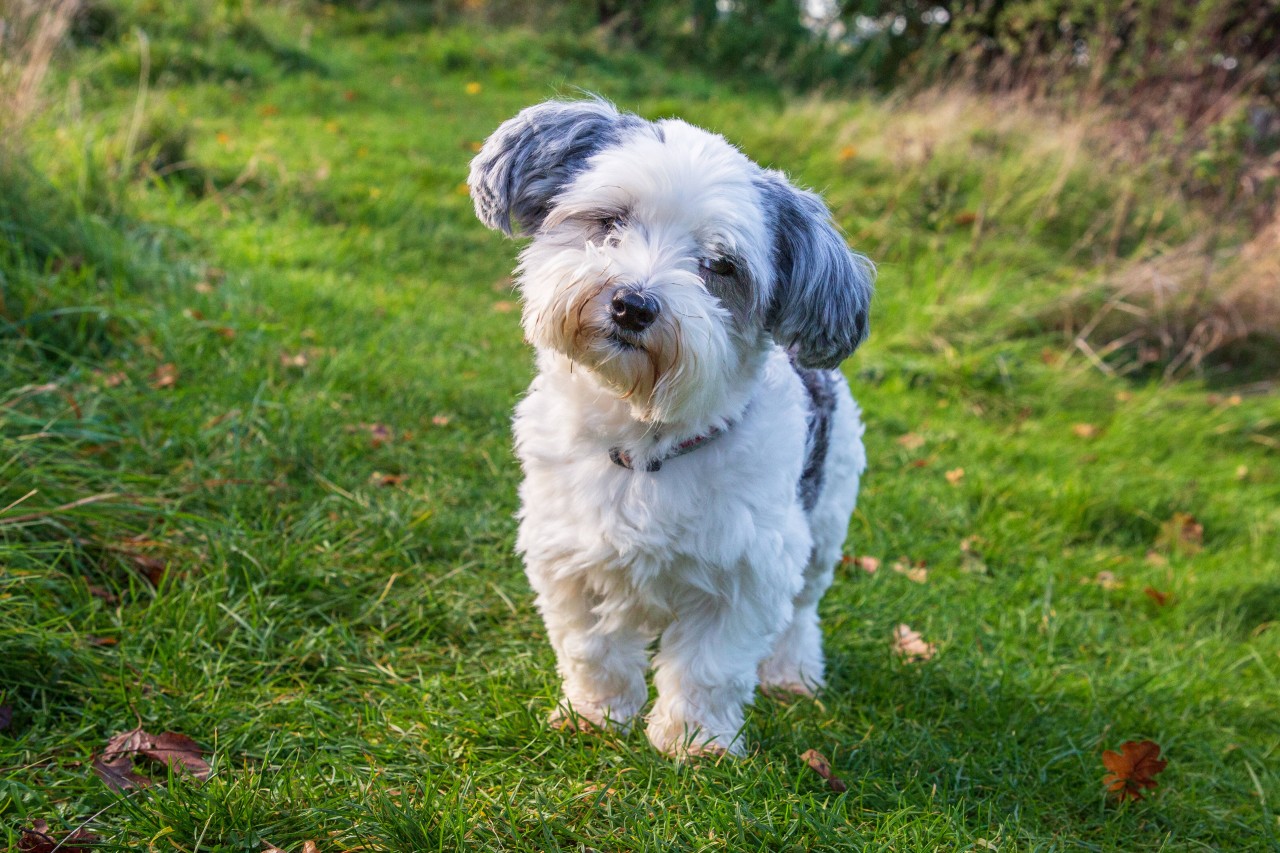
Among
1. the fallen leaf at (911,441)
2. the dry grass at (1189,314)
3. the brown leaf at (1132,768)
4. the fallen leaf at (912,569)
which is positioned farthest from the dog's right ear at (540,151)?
the dry grass at (1189,314)

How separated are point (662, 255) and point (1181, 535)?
3.45 meters

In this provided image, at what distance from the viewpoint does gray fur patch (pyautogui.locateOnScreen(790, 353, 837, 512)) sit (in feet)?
9.57

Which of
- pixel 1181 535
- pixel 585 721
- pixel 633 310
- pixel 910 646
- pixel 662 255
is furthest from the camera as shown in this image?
pixel 1181 535

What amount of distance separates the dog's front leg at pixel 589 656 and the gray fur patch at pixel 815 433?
0.65 meters

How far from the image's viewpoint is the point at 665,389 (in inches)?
90.9

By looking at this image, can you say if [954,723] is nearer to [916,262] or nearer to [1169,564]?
[1169,564]

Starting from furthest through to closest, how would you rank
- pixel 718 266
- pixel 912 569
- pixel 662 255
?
1. pixel 912 569
2. pixel 718 266
3. pixel 662 255

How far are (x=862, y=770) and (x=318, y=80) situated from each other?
31.5ft

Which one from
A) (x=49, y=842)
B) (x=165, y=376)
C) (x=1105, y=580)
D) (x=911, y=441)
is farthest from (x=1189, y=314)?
(x=49, y=842)

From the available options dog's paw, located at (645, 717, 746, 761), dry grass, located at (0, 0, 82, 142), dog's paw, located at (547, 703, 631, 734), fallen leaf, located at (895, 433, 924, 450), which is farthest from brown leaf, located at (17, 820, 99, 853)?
fallen leaf, located at (895, 433, 924, 450)

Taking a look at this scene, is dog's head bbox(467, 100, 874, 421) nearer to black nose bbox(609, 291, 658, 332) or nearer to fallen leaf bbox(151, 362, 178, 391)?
black nose bbox(609, 291, 658, 332)

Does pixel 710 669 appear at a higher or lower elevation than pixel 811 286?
lower

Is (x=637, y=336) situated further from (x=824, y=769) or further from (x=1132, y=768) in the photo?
(x=1132, y=768)

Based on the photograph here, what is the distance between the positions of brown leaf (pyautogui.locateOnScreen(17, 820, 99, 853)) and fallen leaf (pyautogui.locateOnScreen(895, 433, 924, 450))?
4.04 meters
